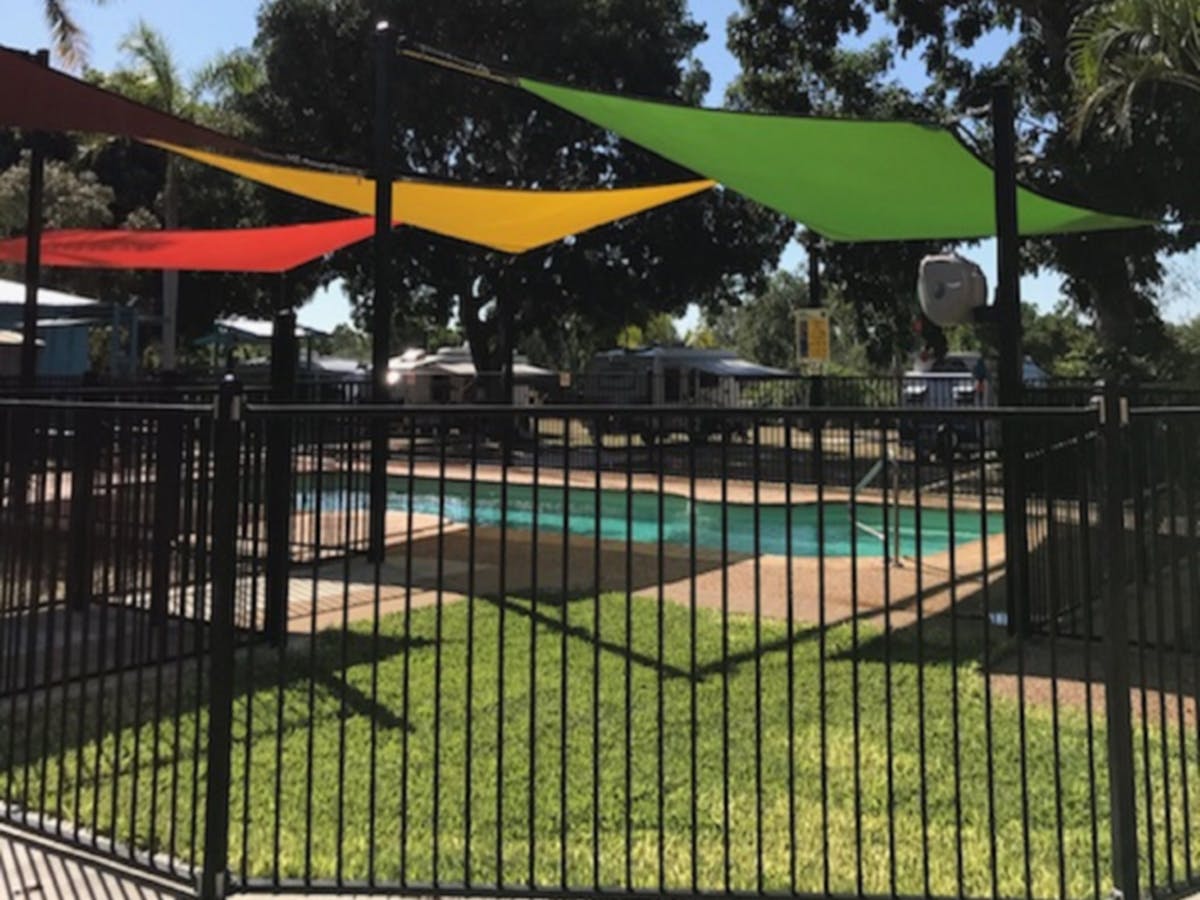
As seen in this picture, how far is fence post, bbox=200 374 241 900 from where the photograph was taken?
2928 millimetres

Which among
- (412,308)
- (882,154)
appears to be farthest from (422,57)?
(412,308)

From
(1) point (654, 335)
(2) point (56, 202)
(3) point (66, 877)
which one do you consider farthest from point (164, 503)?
(1) point (654, 335)

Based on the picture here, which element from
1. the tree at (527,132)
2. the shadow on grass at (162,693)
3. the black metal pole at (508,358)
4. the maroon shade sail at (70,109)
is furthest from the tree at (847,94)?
the shadow on grass at (162,693)

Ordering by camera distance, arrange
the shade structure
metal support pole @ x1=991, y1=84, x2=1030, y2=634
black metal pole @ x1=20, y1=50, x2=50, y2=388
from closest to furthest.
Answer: metal support pole @ x1=991, y1=84, x2=1030, y2=634 → black metal pole @ x1=20, y1=50, x2=50, y2=388 → the shade structure

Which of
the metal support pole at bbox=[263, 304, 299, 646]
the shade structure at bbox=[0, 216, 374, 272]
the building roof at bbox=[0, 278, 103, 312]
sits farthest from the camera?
the building roof at bbox=[0, 278, 103, 312]

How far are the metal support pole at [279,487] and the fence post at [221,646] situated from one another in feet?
3.83

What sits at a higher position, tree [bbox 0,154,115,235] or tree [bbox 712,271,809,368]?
tree [bbox 712,271,809,368]

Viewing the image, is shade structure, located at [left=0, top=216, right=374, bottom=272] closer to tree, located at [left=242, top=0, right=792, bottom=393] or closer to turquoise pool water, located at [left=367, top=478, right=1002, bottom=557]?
turquoise pool water, located at [left=367, top=478, right=1002, bottom=557]

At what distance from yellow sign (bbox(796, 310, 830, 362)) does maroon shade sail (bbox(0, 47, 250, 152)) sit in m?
15.6

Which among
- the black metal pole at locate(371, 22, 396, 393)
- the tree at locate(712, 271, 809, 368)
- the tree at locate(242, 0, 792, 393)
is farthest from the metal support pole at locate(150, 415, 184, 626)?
the tree at locate(712, 271, 809, 368)

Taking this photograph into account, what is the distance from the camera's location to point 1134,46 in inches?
361

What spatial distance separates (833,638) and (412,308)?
1075 inches

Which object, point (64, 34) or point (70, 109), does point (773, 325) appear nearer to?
point (64, 34)

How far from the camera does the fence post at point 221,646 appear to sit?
293cm
